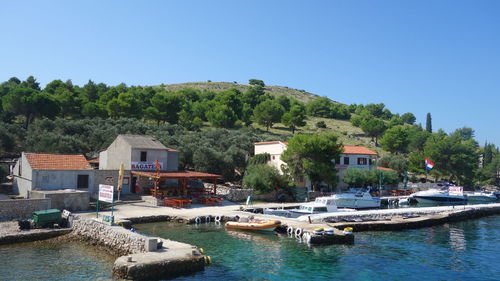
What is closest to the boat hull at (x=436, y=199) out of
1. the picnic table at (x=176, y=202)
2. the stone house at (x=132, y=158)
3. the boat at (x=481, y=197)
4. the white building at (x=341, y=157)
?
the white building at (x=341, y=157)

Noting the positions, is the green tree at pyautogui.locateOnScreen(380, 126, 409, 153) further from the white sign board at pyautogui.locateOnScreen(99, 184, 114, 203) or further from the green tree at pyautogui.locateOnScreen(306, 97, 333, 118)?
the white sign board at pyautogui.locateOnScreen(99, 184, 114, 203)

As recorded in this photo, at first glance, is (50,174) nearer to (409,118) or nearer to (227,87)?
(227,87)

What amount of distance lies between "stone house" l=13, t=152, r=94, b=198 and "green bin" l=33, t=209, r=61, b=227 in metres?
6.19

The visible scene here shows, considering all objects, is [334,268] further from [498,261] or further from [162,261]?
[498,261]

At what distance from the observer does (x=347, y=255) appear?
2442 cm

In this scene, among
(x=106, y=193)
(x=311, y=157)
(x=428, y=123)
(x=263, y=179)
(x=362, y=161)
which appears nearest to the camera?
(x=106, y=193)

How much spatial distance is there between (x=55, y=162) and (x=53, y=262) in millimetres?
17114

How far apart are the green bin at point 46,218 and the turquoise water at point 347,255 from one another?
237 inches

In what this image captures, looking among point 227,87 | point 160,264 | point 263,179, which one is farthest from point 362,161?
point 227,87

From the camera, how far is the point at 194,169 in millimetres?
51875

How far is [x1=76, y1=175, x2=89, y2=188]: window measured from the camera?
3631 centimetres

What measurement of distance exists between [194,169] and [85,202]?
795 inches

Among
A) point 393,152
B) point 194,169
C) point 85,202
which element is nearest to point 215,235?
point 85,202

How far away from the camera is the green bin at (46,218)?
89.0 ft
